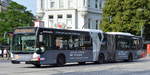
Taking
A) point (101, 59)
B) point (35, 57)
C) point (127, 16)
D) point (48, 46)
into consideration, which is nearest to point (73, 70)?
point (35, 57)

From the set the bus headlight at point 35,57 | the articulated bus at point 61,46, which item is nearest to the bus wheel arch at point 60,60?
the articulated bus at point 61,46

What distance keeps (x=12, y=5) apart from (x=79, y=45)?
152ft

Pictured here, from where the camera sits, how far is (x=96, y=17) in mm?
94812

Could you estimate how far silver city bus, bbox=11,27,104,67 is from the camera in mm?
27906

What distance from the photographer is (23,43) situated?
28266mm

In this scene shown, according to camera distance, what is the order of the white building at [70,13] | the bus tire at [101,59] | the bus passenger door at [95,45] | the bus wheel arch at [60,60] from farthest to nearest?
A: the white building at [70,13] < the bus tire at [101,59] < the bus passenger door at [95,45] < the bus wheel arch at [60,60]

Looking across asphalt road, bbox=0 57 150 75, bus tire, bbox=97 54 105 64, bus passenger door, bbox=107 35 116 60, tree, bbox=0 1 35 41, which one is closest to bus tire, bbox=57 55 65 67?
asphalt road, bbox=0 57 150 75

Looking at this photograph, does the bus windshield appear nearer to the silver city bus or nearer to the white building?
the silver city bus

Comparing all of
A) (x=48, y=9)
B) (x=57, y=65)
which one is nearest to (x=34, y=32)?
(x=57, y=65)

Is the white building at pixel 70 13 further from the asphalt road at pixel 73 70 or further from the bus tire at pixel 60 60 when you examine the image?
the asphalt road at pixel 73 70

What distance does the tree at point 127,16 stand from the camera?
223 ft

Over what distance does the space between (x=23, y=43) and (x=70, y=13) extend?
63.9m

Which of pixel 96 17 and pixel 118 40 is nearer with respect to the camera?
pixel 118 40

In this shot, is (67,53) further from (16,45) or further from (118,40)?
(118,40)
